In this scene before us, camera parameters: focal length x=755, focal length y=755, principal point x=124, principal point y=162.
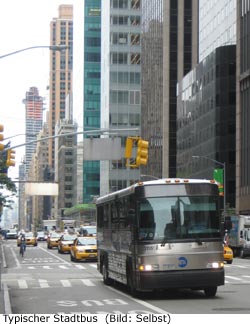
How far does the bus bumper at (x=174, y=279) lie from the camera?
59.3ft

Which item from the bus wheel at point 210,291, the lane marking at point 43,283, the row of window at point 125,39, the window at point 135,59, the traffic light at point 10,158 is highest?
the row of window at point 125,39

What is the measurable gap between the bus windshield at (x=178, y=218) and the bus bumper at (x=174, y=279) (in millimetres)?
839

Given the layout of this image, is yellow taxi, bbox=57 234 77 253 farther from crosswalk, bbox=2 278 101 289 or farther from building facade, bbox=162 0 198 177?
building facade, bbox=162 0 198 177

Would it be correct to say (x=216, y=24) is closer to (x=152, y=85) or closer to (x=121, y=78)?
(x=152, y=85)

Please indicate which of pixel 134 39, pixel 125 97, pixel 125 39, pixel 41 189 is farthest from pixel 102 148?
pixel 134 39

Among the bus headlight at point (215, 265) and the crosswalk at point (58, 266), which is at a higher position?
the bus headlight at point (215, 265)

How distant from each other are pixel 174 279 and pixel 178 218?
4.83ft

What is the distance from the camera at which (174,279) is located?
18.1m

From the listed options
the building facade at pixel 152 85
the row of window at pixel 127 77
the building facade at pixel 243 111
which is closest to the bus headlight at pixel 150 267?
the building facade at pixel 243 111

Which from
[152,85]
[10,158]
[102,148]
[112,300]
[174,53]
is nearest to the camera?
[112,300]

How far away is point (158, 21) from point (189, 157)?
30401mm

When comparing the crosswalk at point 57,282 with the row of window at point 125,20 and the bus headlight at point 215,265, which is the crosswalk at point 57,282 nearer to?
the bus headlight at point 215,265

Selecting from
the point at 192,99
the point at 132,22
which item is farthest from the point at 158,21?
the point at 192,99

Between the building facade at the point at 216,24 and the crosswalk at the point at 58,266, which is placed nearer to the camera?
the crosswalk at the point at 58,266
